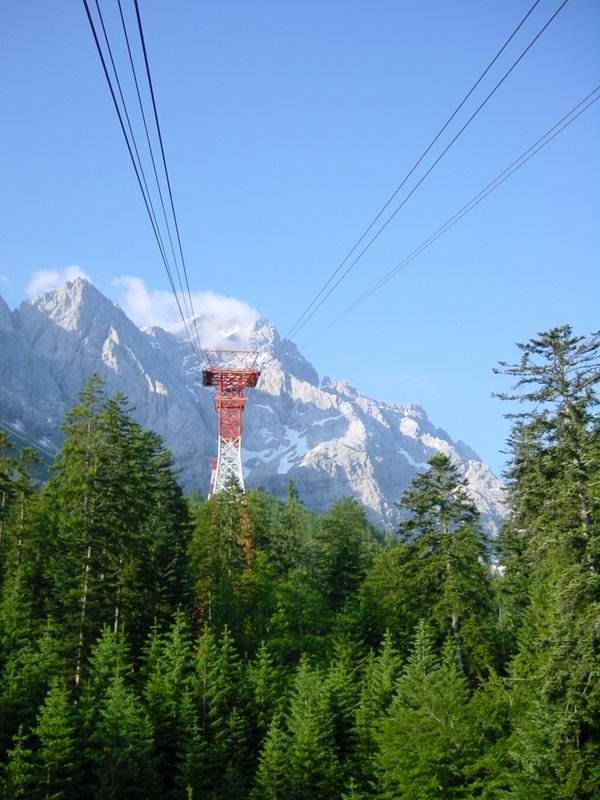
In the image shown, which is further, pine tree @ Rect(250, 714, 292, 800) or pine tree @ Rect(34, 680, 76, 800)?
pine tree @ Rect(250, 714, 292, 800)

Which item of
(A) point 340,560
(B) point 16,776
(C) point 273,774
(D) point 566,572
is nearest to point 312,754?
(C) point 273,774

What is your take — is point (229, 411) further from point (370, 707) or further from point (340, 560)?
point (370, 707)

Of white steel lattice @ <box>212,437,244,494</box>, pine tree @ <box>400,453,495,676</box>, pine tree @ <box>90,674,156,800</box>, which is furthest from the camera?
white steel lattice @ <box>212,437,244,494</box>

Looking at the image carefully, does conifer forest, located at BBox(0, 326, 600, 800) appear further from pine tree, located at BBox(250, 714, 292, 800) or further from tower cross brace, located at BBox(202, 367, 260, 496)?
tower cross brace, located at BBox(202, 367, 260, 496)

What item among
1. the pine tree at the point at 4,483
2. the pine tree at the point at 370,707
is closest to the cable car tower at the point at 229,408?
the pine tree at the point at 4,483

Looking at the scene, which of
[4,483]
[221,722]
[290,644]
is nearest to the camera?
[221,722]

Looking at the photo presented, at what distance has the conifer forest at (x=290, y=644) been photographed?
18.0 m

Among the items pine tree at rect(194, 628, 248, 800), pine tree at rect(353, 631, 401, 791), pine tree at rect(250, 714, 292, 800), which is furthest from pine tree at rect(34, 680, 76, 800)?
pine tree at rect(353, 631, 401, 791)

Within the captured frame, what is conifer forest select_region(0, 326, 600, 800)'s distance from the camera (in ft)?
59.2

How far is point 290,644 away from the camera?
36.1m

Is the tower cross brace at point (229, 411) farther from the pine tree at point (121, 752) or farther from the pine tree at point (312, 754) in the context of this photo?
the pine tree at point (121, 752)

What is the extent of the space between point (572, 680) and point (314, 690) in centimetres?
1511

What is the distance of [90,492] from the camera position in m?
28.9

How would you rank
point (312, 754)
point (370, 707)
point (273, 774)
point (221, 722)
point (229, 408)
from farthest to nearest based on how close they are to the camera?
point (229, 408)
point (221, 722)
point (370, 707)
point (312, 754)
point (273, 774)
